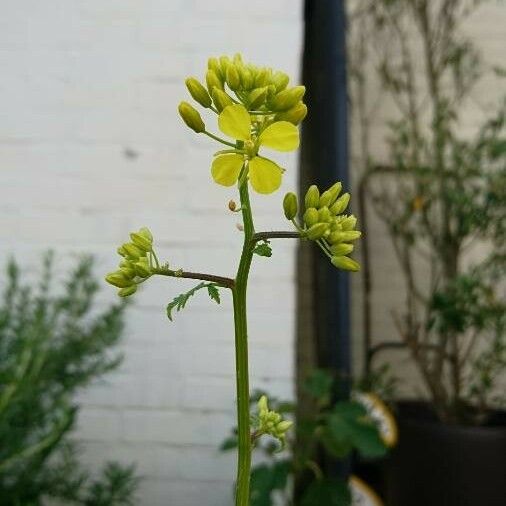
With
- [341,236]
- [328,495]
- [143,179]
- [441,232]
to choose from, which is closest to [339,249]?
[341,236]

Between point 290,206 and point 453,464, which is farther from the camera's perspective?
point 453,464

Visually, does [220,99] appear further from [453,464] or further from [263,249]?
[453,464]

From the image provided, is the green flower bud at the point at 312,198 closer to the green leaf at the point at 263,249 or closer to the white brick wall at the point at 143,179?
the green leaf at the point at 263,249

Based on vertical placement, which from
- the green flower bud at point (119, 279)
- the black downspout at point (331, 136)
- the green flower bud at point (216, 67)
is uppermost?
the black downspout at point (331, 136)

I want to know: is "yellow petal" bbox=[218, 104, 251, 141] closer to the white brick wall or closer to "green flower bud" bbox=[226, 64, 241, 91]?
"green flower bud" bbox=[226, 64, 241, 91]

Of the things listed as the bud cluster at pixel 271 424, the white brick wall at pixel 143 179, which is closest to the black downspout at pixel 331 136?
the white brick wall at pixel 143 179

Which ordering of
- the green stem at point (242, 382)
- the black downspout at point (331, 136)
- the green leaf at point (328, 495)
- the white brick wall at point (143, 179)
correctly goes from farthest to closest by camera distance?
the black downspout at point (331, 136)
the white brick wall at point (143, 179)
the green leaf at point (328, 495)
the green stem at point (242, 382)

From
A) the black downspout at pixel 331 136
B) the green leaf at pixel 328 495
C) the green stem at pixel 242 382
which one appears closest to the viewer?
the green stem at pixel 242 382
